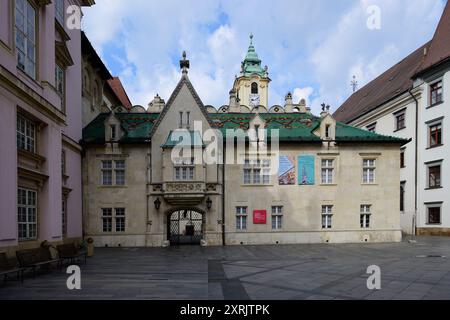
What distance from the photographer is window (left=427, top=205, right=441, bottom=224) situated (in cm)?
3247

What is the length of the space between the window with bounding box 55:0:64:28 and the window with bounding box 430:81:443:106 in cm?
3268

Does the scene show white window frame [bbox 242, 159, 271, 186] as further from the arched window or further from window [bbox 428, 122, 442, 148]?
the arched window

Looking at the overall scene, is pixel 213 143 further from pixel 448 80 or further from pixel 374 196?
pixel 448 80

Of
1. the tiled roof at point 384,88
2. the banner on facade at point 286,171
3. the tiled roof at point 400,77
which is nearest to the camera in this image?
the banner on facade at point 286,171

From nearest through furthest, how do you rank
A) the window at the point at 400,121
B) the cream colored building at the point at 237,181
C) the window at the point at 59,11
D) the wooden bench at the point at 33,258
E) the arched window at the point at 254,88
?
the wooden bench at the point at 33,258 < the window at the point at 59,11 < the cream colored building at the point at 237,181 < the window at the point at 400,121 < the arched window at the point at 254,88

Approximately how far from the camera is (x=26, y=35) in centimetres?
1582

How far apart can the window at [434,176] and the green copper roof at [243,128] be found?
28.4 feet

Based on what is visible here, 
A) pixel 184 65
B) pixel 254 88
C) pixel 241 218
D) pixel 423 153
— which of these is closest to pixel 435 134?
pixel 423 153

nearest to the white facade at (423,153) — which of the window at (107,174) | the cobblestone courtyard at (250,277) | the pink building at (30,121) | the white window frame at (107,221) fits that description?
the cobblestone courtyard at (250,277)

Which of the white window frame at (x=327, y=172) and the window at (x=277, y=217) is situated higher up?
the white window frame at (x=327, y=172)

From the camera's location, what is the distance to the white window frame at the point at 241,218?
26797mm

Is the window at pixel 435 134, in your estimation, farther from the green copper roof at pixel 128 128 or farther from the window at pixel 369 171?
the green copper roof at pixel 128 128

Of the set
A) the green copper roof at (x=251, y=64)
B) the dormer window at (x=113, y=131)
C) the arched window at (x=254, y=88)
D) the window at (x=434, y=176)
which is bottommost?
the window at (x=434, y=176)
